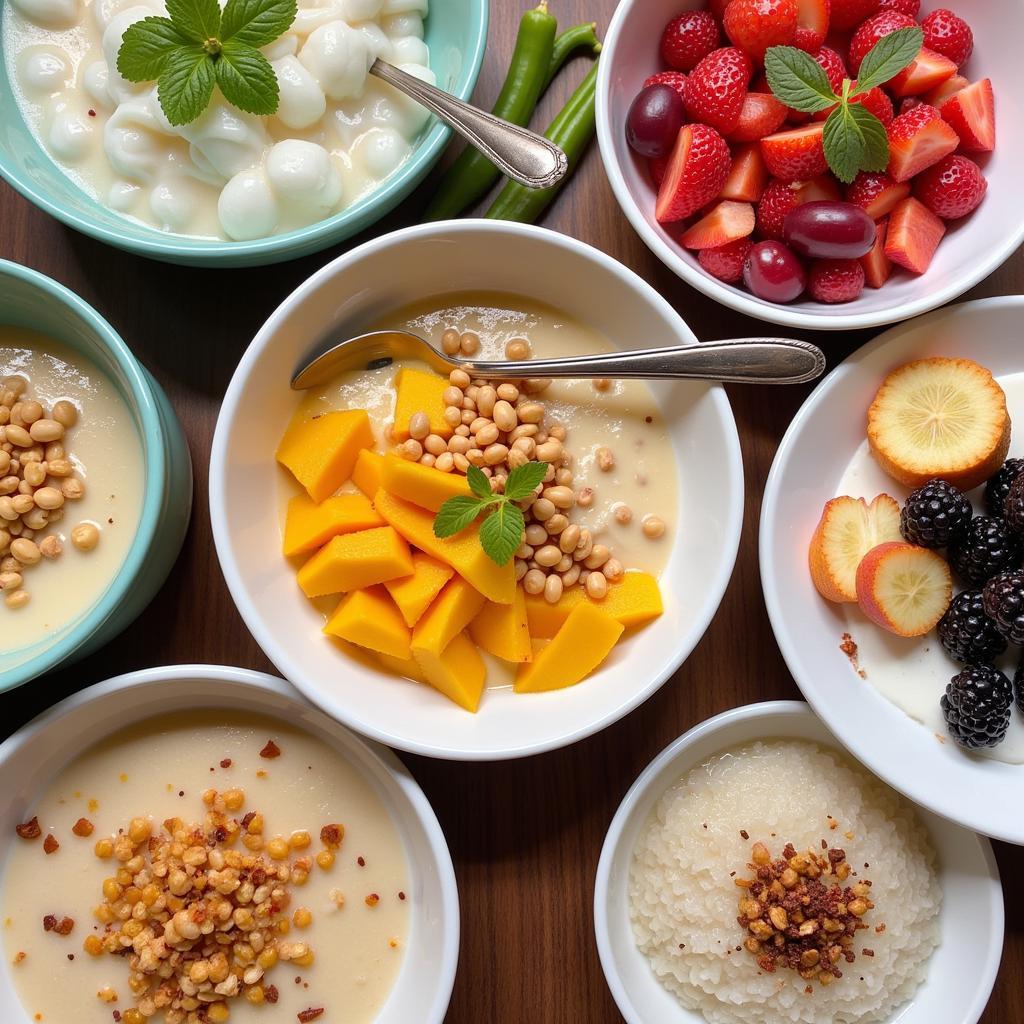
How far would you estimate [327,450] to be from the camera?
55.4 inches

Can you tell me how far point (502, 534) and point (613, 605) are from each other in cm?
25

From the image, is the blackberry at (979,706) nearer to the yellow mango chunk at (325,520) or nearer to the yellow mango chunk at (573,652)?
the yellow mango chunk at (573,652)

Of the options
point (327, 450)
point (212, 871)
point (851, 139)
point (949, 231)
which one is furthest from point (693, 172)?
point (212, 871)

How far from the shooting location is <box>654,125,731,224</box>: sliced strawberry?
141cm

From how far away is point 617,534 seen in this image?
4.87 feet

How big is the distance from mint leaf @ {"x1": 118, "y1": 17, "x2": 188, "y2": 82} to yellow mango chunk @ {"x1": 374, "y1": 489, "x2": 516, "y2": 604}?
27.9 inches

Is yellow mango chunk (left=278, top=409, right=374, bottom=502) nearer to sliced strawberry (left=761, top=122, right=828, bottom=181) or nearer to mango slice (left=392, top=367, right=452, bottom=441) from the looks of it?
mango slice (left=392, top=367, right=452, bottom=441)

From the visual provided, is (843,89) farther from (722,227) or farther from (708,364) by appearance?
(708,364)

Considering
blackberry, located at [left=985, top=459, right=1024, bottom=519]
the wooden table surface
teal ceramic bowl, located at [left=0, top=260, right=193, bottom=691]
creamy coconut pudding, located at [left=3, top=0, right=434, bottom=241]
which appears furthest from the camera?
the wooden table surface

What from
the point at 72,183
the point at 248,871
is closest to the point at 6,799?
the point at 248,871

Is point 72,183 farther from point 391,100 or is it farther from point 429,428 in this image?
point 429,428

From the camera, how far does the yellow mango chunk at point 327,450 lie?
1404 millimetres

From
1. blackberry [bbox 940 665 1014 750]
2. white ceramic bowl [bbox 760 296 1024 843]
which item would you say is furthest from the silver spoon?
blackberry [bbox 940 665 1014 750]

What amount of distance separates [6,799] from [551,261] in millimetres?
1222
